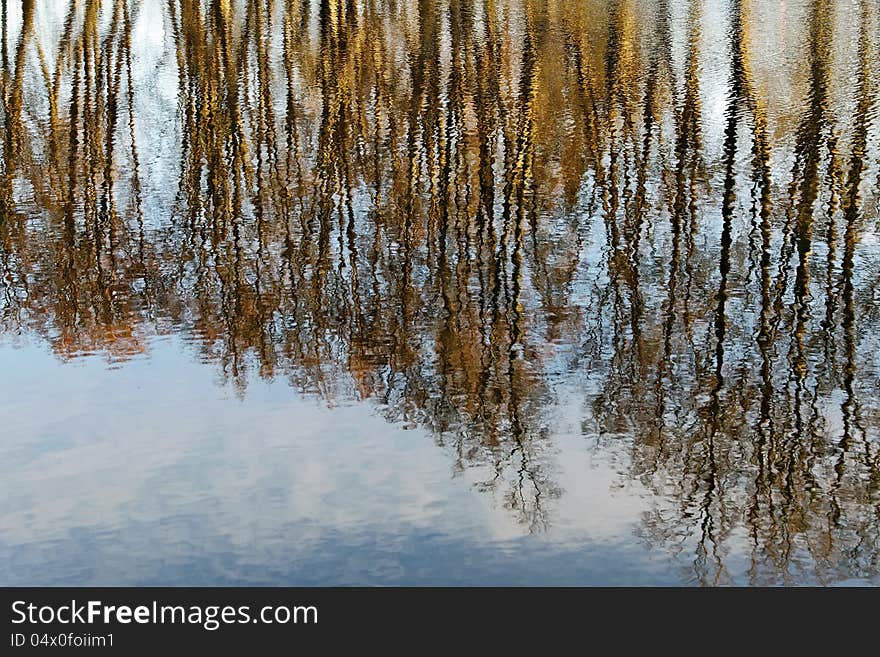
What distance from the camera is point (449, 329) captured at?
1082 cm

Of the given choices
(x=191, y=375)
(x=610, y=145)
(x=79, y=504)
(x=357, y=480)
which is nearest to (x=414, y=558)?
(x=357, y=480)

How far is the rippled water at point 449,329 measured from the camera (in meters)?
7.46

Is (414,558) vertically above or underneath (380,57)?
underneath

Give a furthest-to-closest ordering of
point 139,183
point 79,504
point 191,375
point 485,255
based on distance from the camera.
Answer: point 139,183, point 485,255, point 191,375, point 79,504

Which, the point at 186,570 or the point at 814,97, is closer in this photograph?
the point at 186,570

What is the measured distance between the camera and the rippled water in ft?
24.5

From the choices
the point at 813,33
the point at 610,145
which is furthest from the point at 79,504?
the point at 813,33

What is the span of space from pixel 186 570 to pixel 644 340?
16.0 ft

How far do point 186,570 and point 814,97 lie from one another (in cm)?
1504

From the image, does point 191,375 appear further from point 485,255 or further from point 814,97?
point 814,97

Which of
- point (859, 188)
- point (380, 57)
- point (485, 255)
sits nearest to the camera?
point (485, 255)

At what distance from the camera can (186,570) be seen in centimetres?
709

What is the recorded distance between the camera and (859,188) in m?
14.0

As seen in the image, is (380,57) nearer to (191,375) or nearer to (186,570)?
(191,375)
